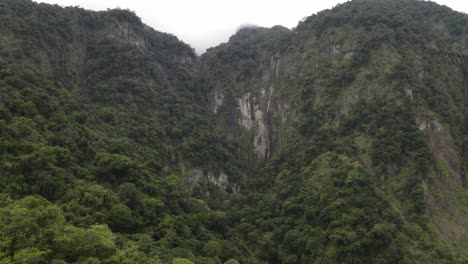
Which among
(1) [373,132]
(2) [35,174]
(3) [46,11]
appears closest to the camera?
(2) [35,174]

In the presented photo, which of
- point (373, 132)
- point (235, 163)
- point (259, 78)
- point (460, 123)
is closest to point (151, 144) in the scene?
point (235, 163)

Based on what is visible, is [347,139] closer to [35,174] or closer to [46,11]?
[35,174]

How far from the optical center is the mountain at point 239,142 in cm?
4087

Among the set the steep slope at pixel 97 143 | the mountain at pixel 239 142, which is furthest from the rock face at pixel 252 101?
the steep slope at pixel 97 143

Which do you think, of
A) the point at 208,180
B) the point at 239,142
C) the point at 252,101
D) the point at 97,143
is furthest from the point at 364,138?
the point at 97,143

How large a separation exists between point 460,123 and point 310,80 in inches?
1059

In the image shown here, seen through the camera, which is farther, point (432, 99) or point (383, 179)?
point (432, 99)

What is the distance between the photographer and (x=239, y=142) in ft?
287

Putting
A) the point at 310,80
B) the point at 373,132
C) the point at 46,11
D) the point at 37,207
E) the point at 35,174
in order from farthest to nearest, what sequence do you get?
the point at 310,80 → the point at 46,11 → the point at 373,132 → the point at 35,174 → the point at 37,207

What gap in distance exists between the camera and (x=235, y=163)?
7912 cm

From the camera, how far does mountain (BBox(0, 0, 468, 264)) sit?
134 ft

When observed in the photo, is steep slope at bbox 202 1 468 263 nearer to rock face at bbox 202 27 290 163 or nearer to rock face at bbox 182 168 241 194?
rock face at bbox 202 27 290 163

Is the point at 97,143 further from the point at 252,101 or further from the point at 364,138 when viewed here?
the point at 252,101

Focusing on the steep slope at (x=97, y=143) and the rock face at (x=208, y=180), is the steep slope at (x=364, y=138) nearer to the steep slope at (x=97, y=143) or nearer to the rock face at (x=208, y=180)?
the rock face at (x=208, y=180)
